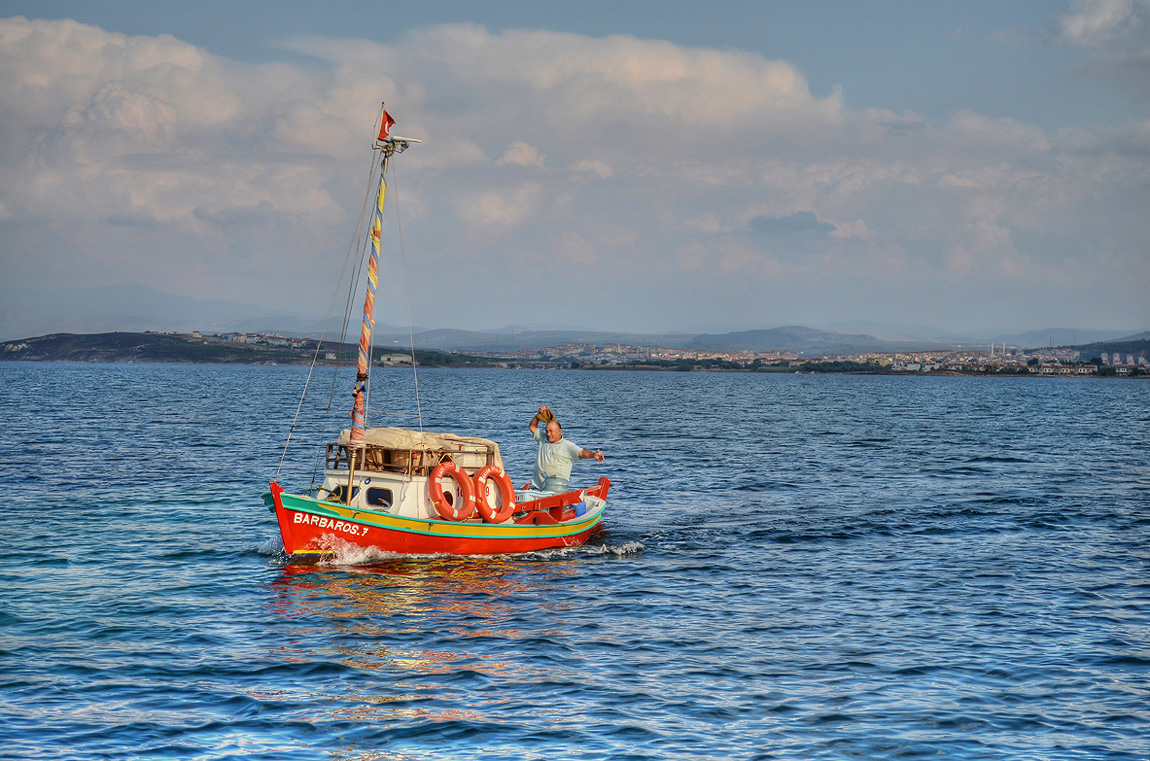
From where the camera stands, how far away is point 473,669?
16.5m

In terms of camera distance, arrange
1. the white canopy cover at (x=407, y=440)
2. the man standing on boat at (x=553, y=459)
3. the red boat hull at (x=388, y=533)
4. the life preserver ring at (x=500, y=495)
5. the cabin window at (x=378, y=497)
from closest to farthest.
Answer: the red boat hull at (x=388, y=533) < the cabin window at (x=378, y=497) < the white canopy cover at (x=407, y=440) < the life preserver ring at (x=500, y=495) < the man standing on boat at (x=553, y=459)

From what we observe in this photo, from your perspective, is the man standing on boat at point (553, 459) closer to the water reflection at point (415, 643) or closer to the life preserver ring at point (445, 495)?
the life preserver ring at point (445, 495)

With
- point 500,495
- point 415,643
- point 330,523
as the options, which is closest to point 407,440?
point 330,523

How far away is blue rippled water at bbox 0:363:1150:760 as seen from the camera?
13.5 meters

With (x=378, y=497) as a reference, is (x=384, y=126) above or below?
above

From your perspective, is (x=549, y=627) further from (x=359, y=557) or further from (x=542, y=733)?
(x=359, y=557)

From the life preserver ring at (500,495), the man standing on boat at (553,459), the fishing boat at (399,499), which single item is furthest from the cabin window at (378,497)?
the man standing on boat at (553,459)

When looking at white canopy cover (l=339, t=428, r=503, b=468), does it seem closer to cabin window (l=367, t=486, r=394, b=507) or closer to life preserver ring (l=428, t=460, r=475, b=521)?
life preserver ring (l=428, t=460, r=475, b=521)

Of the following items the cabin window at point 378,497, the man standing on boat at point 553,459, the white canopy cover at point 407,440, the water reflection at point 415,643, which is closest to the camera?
the water reflection at point 415,643

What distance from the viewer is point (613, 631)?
18.9 meters

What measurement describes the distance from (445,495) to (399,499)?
1417mm

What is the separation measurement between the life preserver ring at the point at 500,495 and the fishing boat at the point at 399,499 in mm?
29

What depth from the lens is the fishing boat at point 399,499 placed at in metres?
23.6

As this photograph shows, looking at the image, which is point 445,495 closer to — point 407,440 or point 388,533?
point 407,440
